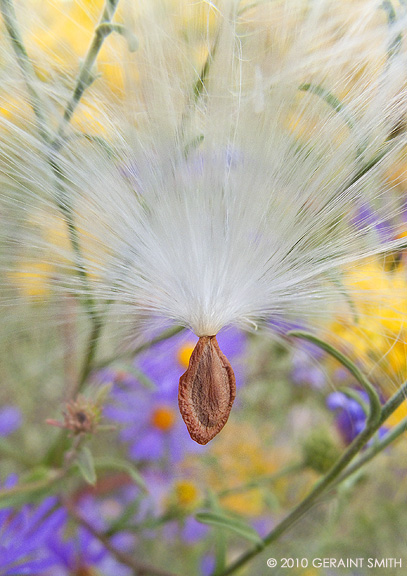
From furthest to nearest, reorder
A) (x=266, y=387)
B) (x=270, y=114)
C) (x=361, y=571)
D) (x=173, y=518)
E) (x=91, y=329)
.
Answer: (x=266, y=387), (x=361, y=571), (x=173, y=518), (x=91, y=329), (x=270, y=114)

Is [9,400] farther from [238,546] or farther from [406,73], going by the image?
[406,73]

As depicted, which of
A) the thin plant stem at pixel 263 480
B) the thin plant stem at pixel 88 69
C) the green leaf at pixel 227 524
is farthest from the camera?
the thin plant stem at pixel 263 480

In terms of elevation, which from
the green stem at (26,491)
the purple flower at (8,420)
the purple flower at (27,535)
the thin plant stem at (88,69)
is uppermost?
the thin plant stem at (88,69)

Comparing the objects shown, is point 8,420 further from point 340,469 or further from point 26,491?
point 340,469

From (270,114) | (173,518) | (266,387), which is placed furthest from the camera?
(266,387)

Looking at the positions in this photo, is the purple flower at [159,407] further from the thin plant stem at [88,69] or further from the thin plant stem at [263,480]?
the thin plant stem at [88,69]

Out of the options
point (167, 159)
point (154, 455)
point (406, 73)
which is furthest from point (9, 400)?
point (406, 73)

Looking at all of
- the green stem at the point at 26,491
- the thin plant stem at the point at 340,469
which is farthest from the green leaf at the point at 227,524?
the green stem at the point at 26,491
